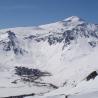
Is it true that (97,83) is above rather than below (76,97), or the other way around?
above

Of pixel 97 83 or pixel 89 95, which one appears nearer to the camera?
pixel 89 95

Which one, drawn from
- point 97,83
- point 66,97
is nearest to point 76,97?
point 66,97

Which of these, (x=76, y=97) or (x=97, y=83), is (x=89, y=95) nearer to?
(x=76, y=97)

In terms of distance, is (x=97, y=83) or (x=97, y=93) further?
(x=97, y=83)

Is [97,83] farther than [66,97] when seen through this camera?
Yes

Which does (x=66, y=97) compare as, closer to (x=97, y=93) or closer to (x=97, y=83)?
(x=97, y=93)

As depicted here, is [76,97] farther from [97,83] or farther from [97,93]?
[97,83]

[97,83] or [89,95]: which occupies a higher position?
[97,83]

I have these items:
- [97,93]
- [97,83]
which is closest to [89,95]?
[97,93]
